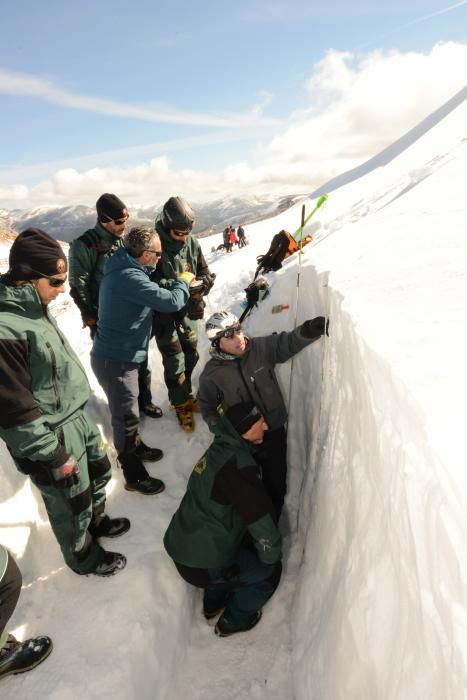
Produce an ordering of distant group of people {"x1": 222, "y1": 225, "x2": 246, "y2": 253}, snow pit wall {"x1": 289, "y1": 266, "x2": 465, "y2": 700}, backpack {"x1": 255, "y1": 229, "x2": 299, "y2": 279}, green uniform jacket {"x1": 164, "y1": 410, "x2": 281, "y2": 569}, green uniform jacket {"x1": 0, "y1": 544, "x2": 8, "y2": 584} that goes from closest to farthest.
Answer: snow pit wall {"x1": 289, "y1": 266, "x2": 465, "y2": 700}, green uniform jacket {"x1": 0, "y1": 544, "x2": 8, "y2": 584}, green uniform jacket {"x1": 164, "y1": 410, "x2": 281, "y2": 569}, backpack {"x1": 255, "y1": 229, "x2": 299, "y2": 279}, distant group of people {"x1": 222, "y1": 225, "x2": 246, "y2": 253}

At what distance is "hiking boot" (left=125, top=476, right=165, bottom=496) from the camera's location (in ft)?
13.1

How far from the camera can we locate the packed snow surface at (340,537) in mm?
1319

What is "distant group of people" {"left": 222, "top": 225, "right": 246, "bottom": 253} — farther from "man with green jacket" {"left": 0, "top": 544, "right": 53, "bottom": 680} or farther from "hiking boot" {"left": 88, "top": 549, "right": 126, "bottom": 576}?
"man with green jacket" {"left": 0, "top": 544, "right": 53, "bottom": 680}

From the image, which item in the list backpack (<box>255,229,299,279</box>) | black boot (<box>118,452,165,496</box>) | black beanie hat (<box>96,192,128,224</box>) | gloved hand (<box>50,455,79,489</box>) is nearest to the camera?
gloved hand (<box>50,455,79,489</box>)

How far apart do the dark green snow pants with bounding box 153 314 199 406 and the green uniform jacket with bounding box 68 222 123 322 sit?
33.2 inches

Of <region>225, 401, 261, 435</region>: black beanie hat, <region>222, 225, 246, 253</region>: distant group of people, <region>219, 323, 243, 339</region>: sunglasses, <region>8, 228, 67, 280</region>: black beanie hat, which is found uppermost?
<region>8, 228, 67, 280</region>: black beanie hat

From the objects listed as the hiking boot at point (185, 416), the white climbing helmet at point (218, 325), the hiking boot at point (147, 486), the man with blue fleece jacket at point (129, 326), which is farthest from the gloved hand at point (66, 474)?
the hiking boot at point (185, 416)

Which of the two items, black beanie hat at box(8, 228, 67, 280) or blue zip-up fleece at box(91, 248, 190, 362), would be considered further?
blue zip-up fleece at box(91, 248, 190, 362)

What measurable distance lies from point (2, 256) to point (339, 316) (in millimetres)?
22754

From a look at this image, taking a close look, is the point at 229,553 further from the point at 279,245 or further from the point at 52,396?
the point at 279,245

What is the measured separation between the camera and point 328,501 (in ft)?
9.18

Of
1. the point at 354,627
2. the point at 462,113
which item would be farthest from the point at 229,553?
the point at 462,113

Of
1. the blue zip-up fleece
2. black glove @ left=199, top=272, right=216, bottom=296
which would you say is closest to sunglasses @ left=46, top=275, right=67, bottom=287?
the blue zip-up fleece

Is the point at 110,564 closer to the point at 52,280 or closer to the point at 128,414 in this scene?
the point at 128,414
